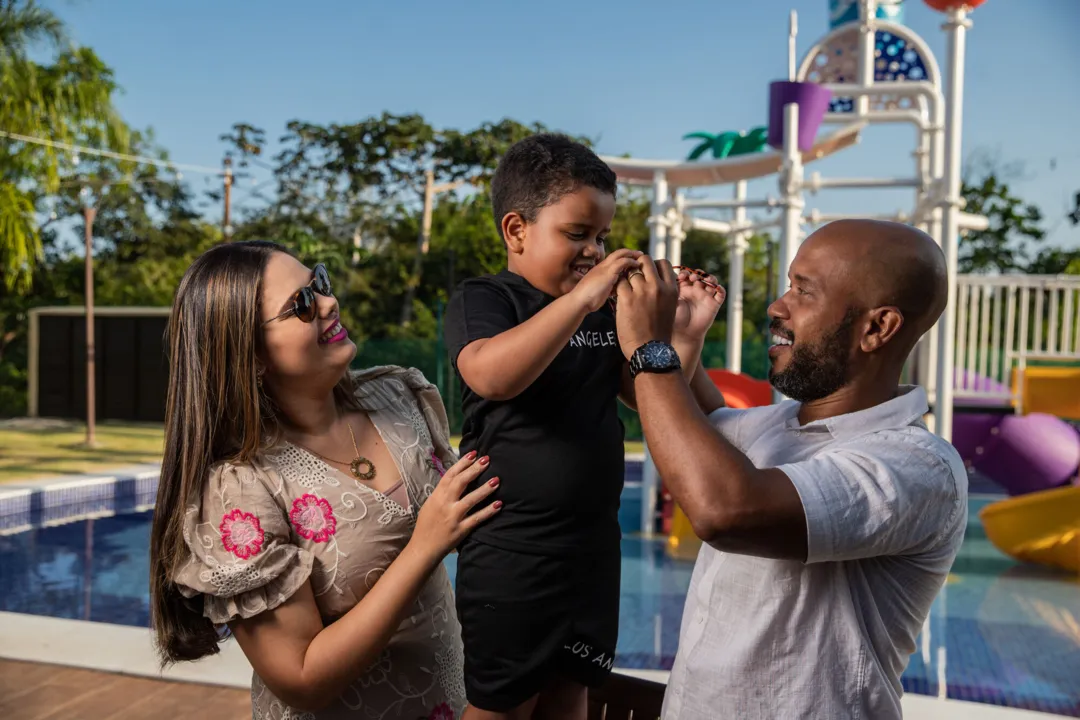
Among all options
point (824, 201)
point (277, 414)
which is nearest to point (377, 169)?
point (824, 201)

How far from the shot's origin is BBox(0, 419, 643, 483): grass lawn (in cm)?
1074

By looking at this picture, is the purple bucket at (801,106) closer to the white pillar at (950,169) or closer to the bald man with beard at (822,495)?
the white pillar at (950,169)

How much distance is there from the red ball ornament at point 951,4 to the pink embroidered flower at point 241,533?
7.25 metres

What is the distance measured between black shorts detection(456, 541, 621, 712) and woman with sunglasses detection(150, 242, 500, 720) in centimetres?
11

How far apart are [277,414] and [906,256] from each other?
128 cm

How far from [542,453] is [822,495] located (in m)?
0.68

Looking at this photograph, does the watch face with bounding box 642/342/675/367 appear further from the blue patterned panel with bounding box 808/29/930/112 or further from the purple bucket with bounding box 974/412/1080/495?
the purple bucket with bounding box 974/412/1080/495

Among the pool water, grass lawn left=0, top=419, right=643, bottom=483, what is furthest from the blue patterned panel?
grass lawn left=0, top=419, right=643, bottom=483

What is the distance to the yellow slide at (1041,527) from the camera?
7.34m

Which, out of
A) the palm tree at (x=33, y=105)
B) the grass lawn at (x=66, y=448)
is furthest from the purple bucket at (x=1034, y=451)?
the palm tree at (x=33, y=105)

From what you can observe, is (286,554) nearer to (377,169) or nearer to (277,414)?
(277,414)

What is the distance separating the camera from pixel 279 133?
973 inches

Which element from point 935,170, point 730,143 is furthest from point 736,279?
point 935,170

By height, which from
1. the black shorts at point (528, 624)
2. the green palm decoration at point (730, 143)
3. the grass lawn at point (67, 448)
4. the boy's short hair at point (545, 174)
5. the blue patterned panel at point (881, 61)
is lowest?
the grass lawn at point (67, 448)
